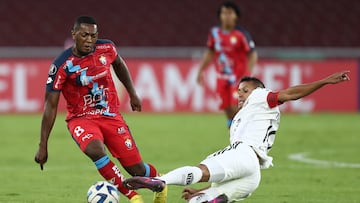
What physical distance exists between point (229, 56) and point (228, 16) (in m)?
0.73

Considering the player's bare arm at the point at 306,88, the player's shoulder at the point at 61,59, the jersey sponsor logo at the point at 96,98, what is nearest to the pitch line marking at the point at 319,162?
the player's bare arm at the point at 306,88

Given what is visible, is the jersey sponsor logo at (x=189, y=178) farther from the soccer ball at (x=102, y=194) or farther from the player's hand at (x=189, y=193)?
the soccer ball at (x=102, y=194)

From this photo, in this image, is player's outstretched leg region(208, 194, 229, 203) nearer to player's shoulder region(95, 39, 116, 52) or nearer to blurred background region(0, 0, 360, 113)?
player's shoulder region(95, 39, 116, 52)

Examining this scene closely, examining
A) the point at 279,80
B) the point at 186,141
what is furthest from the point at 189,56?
the point at 186,141

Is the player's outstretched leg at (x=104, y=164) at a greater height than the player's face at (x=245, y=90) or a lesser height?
lesser

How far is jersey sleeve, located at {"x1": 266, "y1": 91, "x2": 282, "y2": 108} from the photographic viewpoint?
7.84 metres

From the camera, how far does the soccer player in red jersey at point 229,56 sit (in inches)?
585

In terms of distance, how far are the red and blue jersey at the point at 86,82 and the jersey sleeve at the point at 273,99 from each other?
149 centimetres

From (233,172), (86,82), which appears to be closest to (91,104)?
(86,82)

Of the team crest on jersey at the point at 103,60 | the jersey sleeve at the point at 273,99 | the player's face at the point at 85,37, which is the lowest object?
the jersey sleeve at the point at 273,99

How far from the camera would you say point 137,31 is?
93.3 feet

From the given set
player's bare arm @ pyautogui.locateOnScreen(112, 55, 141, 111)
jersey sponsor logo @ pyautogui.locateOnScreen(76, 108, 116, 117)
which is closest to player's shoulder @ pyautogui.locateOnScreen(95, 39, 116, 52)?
player's bare arm @ pyautogui.locateOnScreen(112, 55, 141, 111)

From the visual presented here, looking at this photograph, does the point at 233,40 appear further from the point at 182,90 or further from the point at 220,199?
the point at 220,199

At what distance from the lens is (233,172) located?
745 cm
